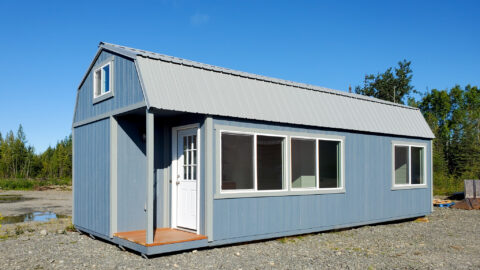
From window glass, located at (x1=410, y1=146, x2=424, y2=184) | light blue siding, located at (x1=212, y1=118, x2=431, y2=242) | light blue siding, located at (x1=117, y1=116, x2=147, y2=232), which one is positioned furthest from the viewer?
window glass, located at (x1=410, y1=146, x2=424, y2=184)

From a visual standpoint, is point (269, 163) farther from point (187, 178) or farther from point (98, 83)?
point (98, 83)

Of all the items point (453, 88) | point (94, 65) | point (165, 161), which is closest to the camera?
point (165, 161)

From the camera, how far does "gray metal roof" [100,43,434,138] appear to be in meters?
6.37

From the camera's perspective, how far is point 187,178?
723 centimetres

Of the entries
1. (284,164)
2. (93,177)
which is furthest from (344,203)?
(93,177)

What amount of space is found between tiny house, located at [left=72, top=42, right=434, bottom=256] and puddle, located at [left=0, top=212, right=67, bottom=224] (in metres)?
4.15

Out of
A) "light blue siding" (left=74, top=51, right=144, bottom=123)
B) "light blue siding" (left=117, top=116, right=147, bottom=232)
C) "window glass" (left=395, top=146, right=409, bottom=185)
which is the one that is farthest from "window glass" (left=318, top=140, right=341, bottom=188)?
"light blue siding" (left=74, top=51, right=144, bottom=123)

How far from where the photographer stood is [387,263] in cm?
580

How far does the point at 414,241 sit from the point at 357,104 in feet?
10.9

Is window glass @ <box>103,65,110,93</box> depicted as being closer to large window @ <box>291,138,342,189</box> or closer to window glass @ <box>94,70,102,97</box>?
window glass @ <box>94,70,102,97</box>

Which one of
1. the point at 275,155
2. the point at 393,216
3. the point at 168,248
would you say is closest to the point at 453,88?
the point at 393,216

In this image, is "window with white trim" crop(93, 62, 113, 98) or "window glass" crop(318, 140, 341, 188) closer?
"window with white trim" crop(93, 62, 113, 98)

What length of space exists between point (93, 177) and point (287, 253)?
3842 mm

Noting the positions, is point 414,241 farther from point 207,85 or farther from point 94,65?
point 94,65
